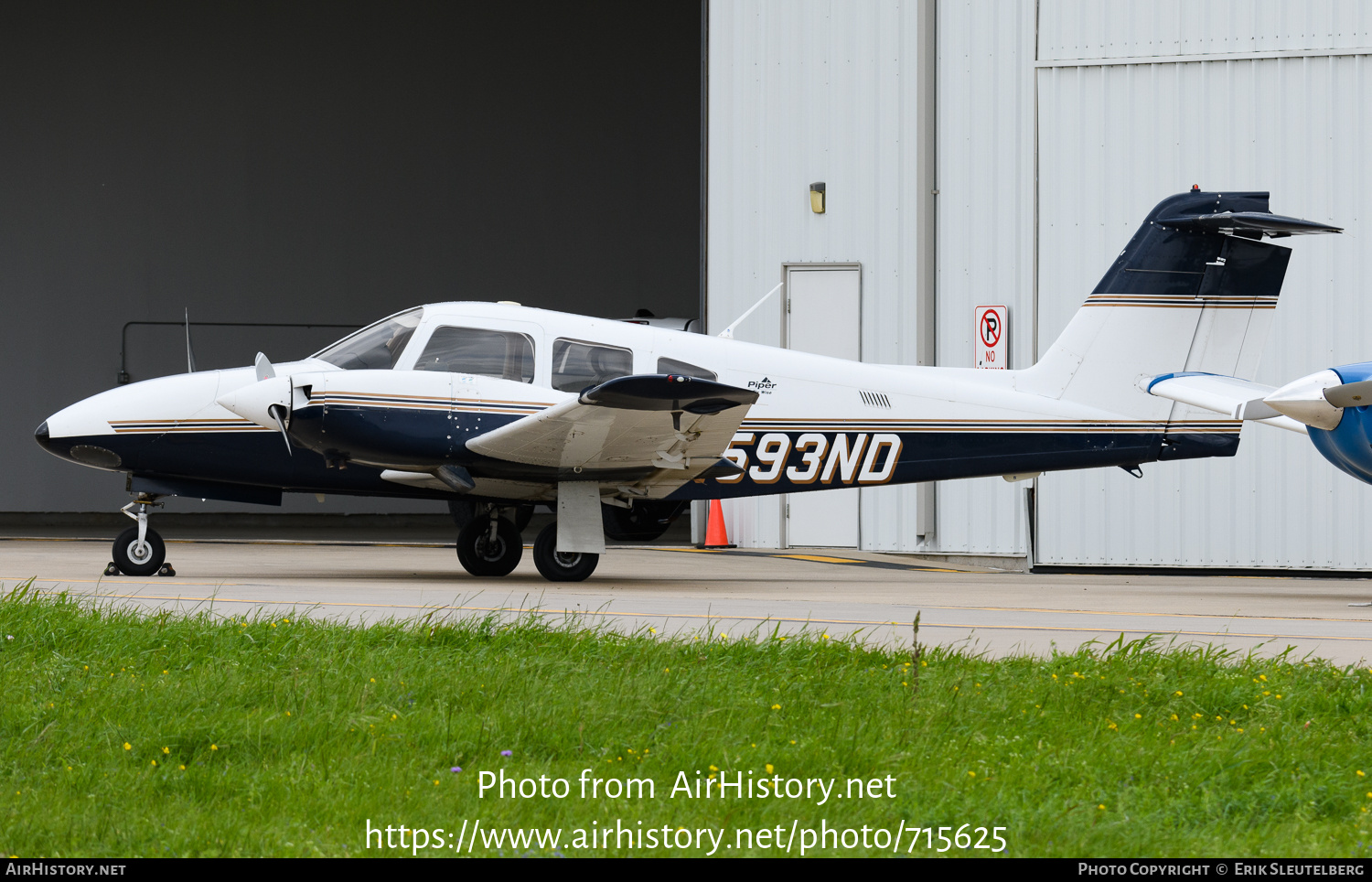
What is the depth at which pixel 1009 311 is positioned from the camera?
14219 millimetres

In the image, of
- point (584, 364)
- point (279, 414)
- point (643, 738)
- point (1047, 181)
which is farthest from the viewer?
point (1047, 181)

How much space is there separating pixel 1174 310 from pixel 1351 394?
7.22 feet

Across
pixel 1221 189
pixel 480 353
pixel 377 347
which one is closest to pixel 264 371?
pixel 377 347

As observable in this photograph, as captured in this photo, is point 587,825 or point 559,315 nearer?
point 587,825

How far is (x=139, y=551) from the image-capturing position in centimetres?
1066

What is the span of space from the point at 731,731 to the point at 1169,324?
26.0ft

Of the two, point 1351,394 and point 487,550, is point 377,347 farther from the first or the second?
point 1351,394

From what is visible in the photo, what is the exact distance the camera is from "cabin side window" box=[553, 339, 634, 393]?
34.4 feet

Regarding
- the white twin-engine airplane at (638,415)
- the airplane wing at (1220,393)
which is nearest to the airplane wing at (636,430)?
the white twin-engine airplane at (638,415)

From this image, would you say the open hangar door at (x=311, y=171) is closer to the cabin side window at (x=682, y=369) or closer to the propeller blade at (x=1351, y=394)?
the cabin side window at (x=682, y=369)

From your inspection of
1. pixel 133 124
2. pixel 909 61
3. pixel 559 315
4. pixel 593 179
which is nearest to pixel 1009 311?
pixel 909 61

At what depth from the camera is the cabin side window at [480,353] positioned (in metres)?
10.3

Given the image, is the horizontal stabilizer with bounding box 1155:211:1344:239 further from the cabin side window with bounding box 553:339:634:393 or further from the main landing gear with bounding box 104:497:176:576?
the main landing gear with bounding box 104:497:176:576

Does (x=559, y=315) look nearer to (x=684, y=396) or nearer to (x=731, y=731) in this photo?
(x=684, y=396)
